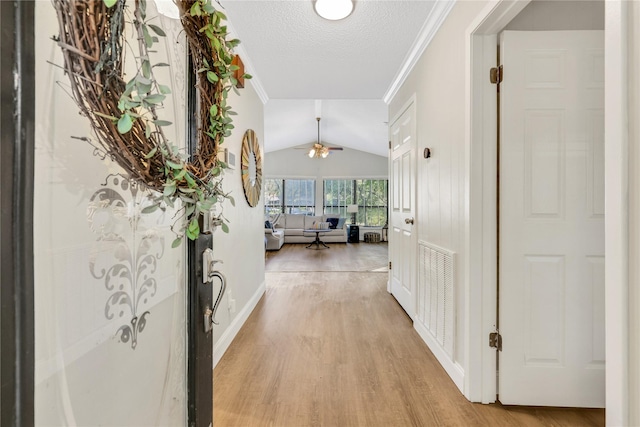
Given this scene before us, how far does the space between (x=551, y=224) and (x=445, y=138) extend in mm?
799

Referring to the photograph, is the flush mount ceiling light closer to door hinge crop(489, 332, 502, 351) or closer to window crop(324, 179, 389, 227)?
door hinge crop(489, 332, 502, 351)

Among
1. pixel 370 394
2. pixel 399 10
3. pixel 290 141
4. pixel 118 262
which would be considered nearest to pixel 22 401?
pixel 118 262

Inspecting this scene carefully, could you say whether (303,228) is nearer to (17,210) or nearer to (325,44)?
(325,44)

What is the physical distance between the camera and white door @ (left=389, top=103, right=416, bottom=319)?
279 cm

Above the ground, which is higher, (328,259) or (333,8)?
(333,8)

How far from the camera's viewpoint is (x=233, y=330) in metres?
2.40

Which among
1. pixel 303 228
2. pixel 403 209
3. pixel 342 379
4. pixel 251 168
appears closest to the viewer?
pixel 342 379

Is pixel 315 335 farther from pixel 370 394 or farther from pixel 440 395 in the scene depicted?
pixel 440 395

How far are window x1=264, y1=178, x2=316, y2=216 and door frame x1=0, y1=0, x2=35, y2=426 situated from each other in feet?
30.0

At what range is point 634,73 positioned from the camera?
2.49 feet

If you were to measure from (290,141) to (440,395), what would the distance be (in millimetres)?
8002

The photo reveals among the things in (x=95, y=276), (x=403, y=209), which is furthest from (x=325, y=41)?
(x=95, y=276)

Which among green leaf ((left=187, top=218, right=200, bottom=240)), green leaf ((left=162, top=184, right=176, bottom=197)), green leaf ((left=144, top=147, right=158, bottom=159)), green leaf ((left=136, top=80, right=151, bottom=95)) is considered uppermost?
green leaf ((left=136, top=80, right=151, bottom=95))

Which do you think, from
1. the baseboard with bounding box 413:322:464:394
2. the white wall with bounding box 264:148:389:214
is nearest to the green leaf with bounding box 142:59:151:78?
the baseboard with bounding box 413:322:464:394
